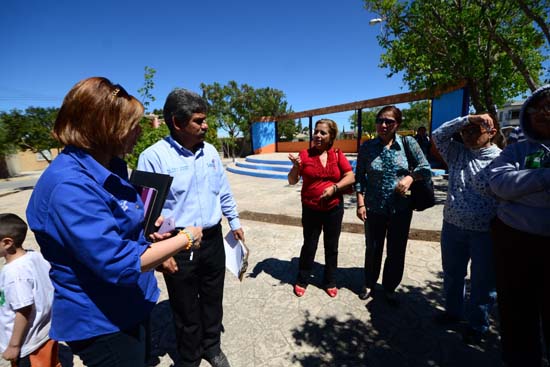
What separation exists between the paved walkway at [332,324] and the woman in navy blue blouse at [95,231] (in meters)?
1.40

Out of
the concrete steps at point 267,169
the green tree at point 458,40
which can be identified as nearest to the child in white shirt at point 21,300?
the green tree at point 458,40

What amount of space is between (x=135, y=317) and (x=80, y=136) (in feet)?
2.85

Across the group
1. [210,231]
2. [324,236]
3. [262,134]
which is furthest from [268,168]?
[210,231]

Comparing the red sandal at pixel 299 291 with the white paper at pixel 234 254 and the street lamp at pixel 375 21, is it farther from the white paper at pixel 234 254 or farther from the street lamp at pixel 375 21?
the street lamp at pixel 375 21

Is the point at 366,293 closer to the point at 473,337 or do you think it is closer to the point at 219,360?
the point at 473,337

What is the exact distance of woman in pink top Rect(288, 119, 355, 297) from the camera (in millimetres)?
2959

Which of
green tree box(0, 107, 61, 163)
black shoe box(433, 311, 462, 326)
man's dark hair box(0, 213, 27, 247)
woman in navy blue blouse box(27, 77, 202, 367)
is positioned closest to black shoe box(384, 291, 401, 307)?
black shoe box(433, 311, 462, 326)

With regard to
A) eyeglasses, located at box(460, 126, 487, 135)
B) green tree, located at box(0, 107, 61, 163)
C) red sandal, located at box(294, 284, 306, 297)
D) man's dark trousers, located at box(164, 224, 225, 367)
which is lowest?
red sandal, located at box(294, 284, 306, 297)

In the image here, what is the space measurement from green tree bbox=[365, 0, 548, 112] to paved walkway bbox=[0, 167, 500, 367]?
19.9 feet

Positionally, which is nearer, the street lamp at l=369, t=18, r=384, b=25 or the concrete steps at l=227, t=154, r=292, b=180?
the street lamp at l=369, t=18, r=384, b=25

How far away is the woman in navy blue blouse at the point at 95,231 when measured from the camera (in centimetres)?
101

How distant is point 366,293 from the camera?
10.1 ft

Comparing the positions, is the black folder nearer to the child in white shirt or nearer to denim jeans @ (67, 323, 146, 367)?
denim jeans @ (67, 323, 146, 367)

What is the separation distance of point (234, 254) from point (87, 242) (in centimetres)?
161
